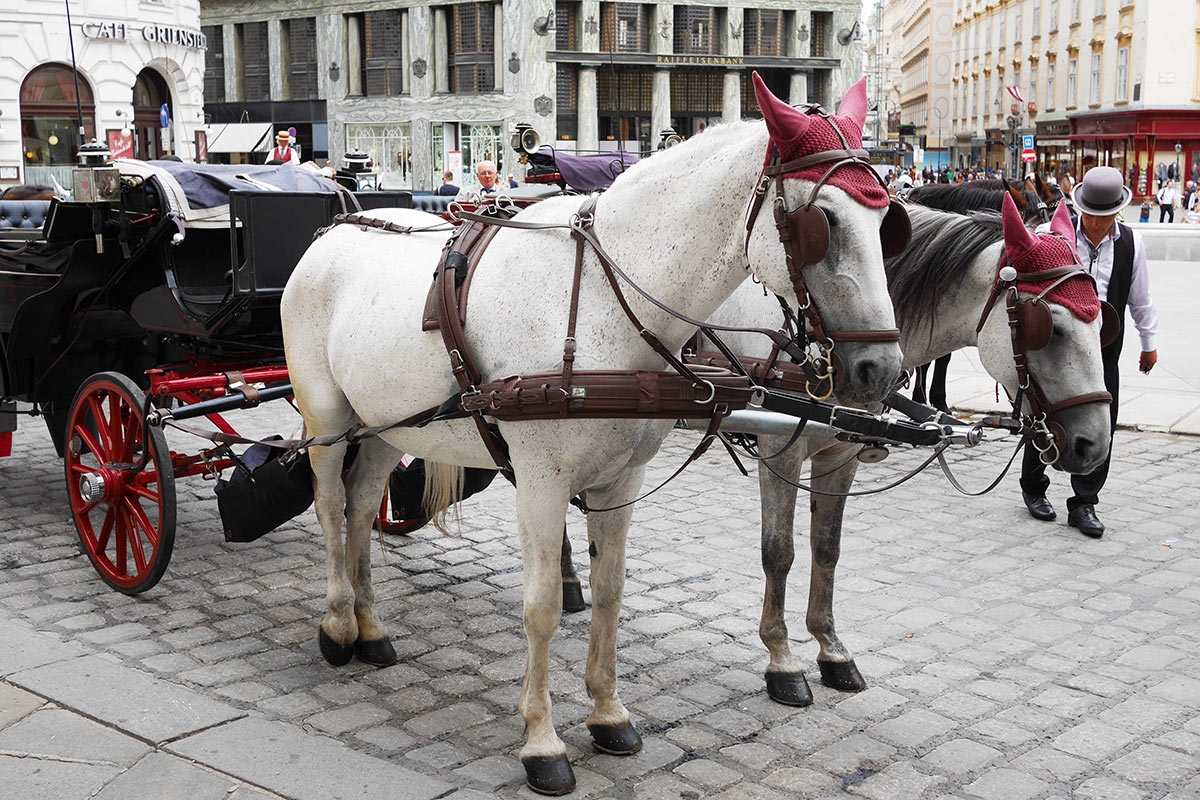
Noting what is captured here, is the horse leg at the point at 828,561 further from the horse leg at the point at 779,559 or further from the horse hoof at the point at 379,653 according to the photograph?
the horse hoof at the point at 379,653

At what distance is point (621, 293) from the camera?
3.44 metres

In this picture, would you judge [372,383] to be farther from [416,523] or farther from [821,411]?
[416,523]

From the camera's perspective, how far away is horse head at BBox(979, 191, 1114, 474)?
4074 millimetres

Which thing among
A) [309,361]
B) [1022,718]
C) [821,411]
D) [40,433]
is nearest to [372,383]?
[309,361]

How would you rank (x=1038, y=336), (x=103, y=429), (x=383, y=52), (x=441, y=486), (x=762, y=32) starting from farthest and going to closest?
(x=383, y=52), (x=762, y=32), (x=103, y=429), (x=441, y=486), (x=1038, y=336)

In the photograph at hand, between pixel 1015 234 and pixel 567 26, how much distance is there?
41668 millimetres

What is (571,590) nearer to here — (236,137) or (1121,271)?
(1121,271)

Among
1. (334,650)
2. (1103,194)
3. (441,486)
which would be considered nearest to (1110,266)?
(1103,194)

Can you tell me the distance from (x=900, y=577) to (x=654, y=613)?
1.40 meters

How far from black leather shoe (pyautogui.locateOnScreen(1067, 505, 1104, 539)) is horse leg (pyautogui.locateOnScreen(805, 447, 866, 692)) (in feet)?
8.82

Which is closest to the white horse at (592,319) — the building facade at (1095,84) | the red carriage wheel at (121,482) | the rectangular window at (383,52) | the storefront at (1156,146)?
the red carriage wheel at (121,482)

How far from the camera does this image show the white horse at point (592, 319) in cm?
304

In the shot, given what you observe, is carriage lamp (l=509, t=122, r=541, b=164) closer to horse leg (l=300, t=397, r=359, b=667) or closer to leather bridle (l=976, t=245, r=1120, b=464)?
horse leg (l=300, t=397, r=359, b=667)

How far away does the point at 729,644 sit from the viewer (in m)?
Result: 4.93
